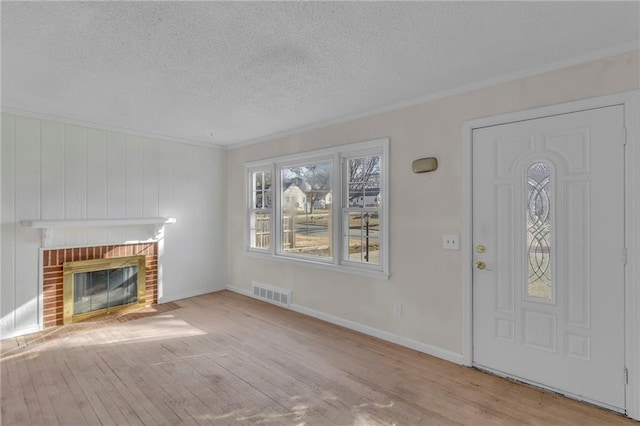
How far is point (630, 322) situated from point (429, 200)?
5.50ft

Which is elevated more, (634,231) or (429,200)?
(429,200)

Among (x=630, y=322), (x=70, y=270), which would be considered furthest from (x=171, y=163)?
(x=630, y=322)

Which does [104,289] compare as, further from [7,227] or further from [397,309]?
[397,309]

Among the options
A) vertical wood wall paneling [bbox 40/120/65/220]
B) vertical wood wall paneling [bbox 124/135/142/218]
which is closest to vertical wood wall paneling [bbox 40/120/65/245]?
vertical wood wall paneling [bbox 40/120/65/220]

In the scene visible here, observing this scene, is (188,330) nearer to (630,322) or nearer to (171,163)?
(171,163)

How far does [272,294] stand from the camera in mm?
4855

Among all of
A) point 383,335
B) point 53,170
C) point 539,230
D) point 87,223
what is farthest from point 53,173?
point 539,230

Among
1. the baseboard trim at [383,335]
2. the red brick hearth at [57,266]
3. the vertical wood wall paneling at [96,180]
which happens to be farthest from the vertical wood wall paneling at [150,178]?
the baseboard trim at [383,335]

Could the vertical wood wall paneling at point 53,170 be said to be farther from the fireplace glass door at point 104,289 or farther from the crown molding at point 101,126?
the fireplace glass door at point 104,289

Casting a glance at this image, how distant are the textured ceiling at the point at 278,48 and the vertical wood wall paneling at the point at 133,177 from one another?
110 centimetres

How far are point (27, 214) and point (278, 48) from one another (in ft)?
11.8

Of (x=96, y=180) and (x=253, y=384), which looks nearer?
(x=253, y=384)

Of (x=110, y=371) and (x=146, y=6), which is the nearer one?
(x=146, y=6)

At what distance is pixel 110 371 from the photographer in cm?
285
